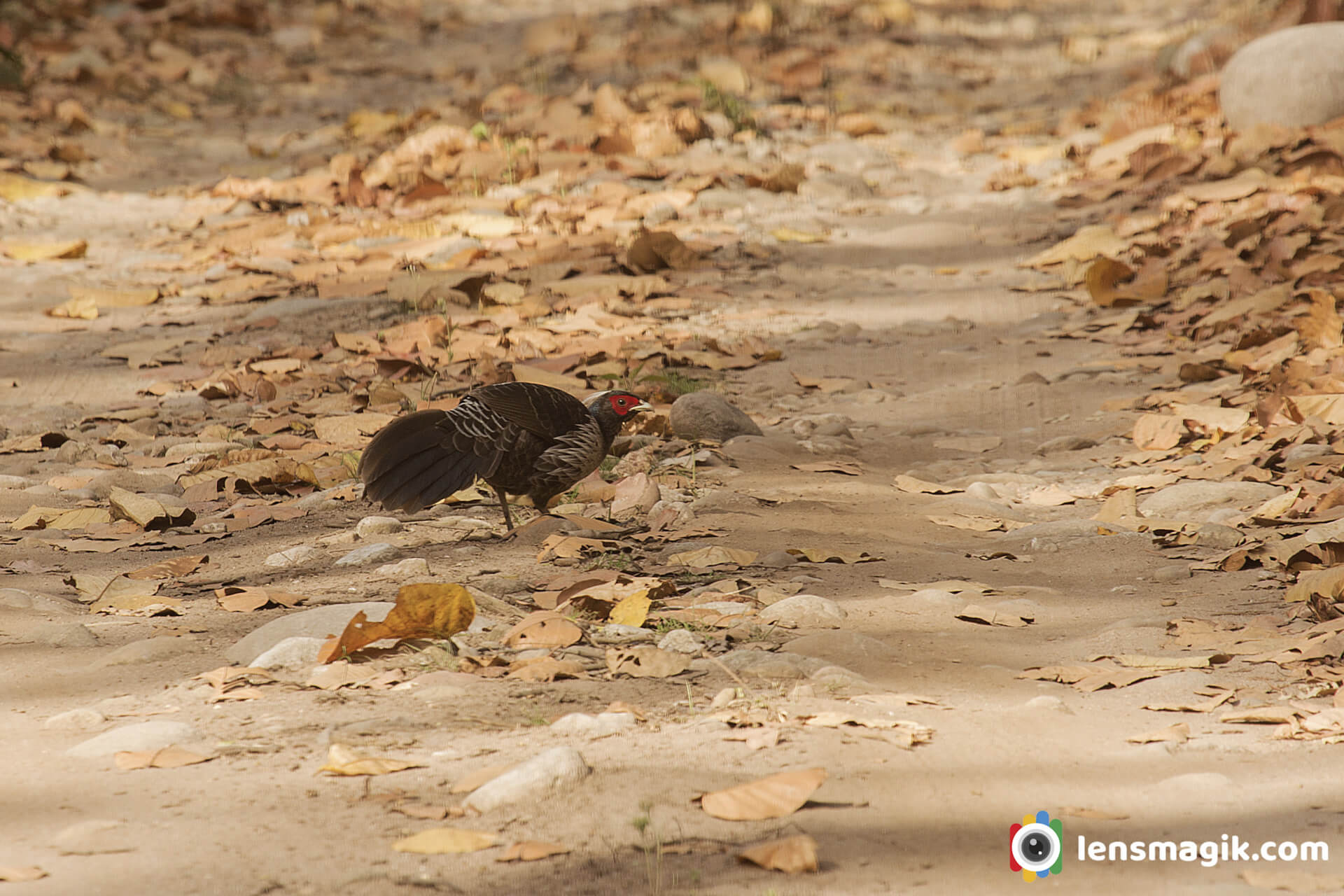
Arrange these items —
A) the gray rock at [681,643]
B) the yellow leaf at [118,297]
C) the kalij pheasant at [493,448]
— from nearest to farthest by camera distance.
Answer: the gray rock at [681,643], the kalij pheasant at [493,448], the yellow leaf at [118,297]

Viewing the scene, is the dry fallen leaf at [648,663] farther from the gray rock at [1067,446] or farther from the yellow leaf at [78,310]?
the yellow leaf at [78,310]

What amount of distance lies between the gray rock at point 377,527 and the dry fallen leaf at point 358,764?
5.31 feet

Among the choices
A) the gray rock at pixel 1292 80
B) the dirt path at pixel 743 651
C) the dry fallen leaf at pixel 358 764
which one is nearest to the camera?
the dirt path at pixel 743 651

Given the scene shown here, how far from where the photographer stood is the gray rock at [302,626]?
110 inches

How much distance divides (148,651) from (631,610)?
1054 mm

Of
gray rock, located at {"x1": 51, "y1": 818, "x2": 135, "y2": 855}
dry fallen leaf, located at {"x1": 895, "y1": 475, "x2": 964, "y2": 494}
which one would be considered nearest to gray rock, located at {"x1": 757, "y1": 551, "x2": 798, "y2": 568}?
dry fallen leaf, located at {"x1": 895, "y1": 475, "x2": 964, "y2": 494}

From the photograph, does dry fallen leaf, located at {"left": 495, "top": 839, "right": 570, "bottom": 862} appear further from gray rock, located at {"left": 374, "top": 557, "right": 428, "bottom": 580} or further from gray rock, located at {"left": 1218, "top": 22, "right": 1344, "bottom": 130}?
gray rock, located at {"left": 1218, "top": 22, "right": 1344, "bottom": 130}

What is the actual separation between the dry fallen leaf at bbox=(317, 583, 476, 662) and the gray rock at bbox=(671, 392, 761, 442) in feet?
6.66

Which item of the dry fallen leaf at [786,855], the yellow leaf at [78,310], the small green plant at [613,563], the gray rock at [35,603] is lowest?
the dry fallen leaf at [786,855]

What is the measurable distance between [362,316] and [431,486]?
3097 mm

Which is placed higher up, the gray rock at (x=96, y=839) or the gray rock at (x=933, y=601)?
the gray rock at (x=933, y=601)

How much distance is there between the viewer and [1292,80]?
8.45 metres

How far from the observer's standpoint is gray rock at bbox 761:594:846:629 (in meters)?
3.02

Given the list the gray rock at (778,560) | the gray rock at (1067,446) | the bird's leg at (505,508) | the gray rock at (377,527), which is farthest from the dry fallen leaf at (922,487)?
the gray rock at (377,527)
